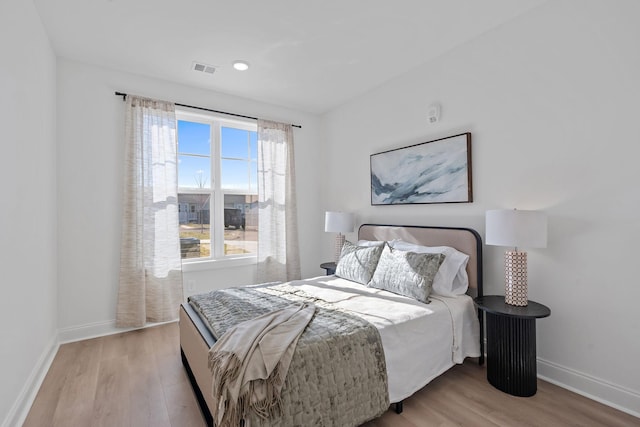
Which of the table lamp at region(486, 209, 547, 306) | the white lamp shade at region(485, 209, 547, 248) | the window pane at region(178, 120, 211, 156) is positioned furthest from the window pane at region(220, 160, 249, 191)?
A: the white lamp shade at region(485, 209, 547, 248)

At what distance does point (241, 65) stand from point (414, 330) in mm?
2919

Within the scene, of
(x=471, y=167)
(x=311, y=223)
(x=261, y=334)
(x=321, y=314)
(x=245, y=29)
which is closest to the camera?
(x=261, y=334)

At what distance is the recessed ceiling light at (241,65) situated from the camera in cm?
311

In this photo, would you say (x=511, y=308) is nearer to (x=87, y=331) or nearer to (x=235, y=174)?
(x=235, y=174)

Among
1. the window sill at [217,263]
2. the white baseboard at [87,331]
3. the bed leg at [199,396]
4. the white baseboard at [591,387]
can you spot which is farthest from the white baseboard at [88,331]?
the white baseboard at [591,387]

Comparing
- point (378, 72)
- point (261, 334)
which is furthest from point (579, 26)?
point (261, 334)

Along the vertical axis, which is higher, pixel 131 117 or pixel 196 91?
pixel 196 91

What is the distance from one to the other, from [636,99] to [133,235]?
4254 mm

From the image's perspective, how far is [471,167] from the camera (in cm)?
277

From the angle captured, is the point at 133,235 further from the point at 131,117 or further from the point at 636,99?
the point at 636,99

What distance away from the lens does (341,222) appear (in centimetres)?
392

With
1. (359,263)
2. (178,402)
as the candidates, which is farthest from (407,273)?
(178,402)

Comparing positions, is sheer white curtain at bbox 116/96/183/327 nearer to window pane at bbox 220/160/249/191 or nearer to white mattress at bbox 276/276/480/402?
window pane at bbox 220/160/249/191

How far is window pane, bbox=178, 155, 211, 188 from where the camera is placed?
3.78 m
